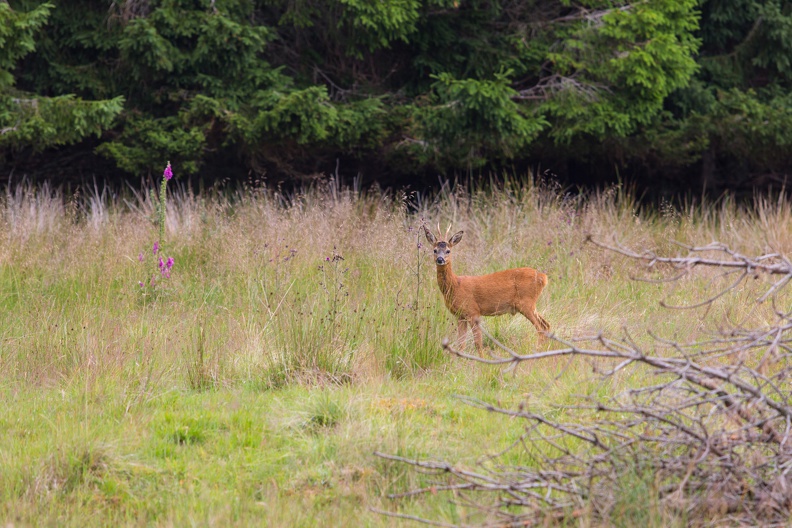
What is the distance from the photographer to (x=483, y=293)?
6.54 meters

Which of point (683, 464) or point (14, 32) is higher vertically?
point (14, 32)

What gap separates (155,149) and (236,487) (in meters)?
8.92

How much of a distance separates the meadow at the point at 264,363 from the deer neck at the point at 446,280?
0.55ft

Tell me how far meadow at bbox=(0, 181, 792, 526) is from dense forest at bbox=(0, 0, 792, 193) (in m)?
2.50

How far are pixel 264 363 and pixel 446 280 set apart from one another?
141cm

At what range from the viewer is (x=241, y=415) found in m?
5.19

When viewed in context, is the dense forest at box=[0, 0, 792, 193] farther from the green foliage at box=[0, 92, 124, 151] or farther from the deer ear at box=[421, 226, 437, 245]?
the deer ear at box=[421, 226, 437, 245]

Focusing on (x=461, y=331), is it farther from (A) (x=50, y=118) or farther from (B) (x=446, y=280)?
(A) (x=50, y=118)

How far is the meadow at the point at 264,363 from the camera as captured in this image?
14.5 ft

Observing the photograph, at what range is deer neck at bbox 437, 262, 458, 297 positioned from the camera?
6.52m

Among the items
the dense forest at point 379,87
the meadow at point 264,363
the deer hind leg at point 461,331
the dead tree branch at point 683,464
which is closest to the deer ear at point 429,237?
the meadow at point 264,363

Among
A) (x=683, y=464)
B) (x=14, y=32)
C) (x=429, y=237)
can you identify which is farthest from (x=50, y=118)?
(x=683, y=464)

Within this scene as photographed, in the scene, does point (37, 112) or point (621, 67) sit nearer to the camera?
point (37, 112)

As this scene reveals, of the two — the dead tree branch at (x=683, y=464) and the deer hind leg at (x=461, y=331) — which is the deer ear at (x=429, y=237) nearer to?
the deer hind leg at (x=461, y=331)
